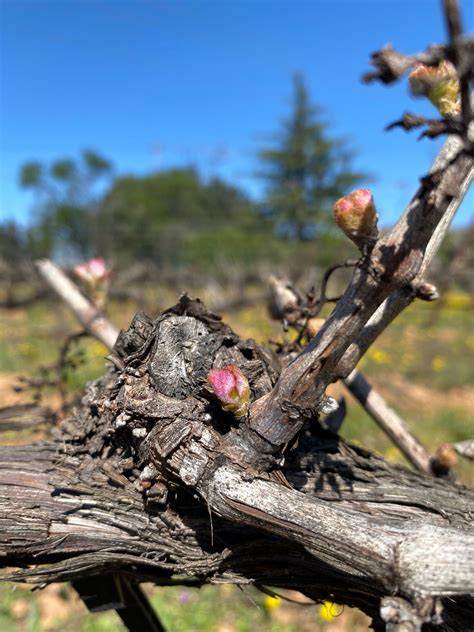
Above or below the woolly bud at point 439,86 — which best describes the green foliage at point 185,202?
above

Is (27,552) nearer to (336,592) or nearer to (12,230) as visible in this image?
(336,592)


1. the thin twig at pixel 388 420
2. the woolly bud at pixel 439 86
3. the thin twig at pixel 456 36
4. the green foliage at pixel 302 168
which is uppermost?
the green foliage at pixel 302 168

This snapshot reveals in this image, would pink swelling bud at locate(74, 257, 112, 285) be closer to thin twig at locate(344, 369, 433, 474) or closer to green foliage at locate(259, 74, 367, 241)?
thin twig at locate(344, 369, 433, 474)

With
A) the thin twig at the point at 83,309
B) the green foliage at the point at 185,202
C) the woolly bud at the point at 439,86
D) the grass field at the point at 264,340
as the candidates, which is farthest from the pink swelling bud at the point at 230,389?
the green foliage at the point at 185,202

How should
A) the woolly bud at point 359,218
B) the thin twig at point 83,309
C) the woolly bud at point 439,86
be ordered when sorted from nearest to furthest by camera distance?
the woolly bud at point 439,86 < the woolly bud at point 359,218 < the thin twig at point 83,309

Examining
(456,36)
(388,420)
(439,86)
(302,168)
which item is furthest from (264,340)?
(302,168)

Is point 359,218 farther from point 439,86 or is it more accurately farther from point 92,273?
point 92,273

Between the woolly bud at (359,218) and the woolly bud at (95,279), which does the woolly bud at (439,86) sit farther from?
the woolly bud at (95,279)
